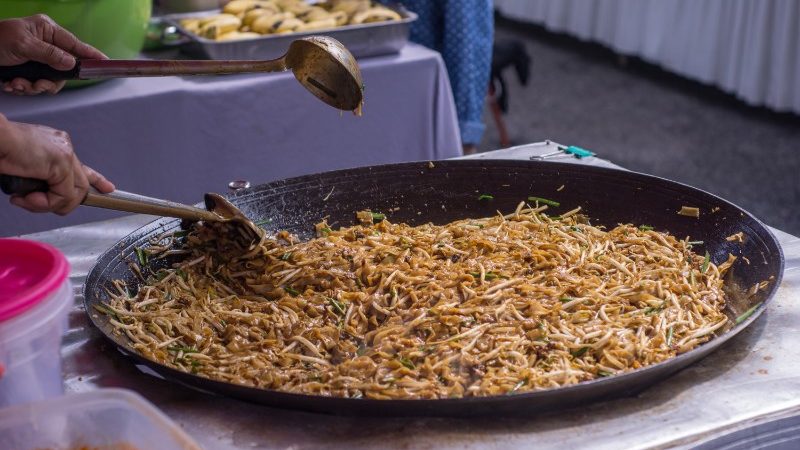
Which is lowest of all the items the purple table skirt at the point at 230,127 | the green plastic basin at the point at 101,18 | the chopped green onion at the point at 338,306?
the purple table skirt at the point at 230,127

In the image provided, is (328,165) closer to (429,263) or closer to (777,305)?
(429,263)

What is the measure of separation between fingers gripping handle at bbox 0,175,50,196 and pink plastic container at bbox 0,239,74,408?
110 millimetres

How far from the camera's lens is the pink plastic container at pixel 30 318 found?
1.19 meters

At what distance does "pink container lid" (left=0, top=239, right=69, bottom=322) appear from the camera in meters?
1.19

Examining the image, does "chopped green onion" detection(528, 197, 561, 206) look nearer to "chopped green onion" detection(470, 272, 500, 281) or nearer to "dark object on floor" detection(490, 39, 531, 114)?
"chopped green onion" detection(470, 272, 500, 281)

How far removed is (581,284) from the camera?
5.93 feet

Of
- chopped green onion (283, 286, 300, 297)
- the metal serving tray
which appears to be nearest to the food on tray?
the metal serving tray

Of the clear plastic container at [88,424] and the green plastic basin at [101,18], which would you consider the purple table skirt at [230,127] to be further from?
the clear plastic container at [88,424]

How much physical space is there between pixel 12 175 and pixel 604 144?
4.60m

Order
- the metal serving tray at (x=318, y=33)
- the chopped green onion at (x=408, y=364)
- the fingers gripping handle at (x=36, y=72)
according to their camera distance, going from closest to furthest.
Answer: the chopped green onion at (x=408, y=364)
the fingers gripping handle at (x=36, y=72)
the metal serving tray at (x=318, y=33)

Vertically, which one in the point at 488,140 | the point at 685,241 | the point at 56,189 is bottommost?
the point at 488,140

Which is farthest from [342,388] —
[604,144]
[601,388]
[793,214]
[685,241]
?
[604,144]

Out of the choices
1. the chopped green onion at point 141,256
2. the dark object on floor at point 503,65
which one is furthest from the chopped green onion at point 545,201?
the dark object on floor at point 503,65

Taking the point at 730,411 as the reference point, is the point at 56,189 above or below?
above
